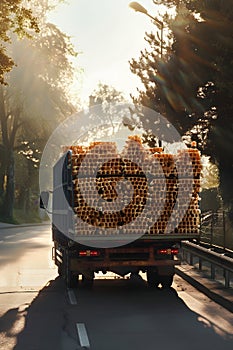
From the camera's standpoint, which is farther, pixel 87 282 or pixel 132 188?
pixel 87 282

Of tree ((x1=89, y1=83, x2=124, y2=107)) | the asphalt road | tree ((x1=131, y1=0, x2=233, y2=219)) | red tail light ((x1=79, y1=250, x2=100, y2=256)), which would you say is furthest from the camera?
tree ((x1=89, y1=83, x2=124, y2=107))

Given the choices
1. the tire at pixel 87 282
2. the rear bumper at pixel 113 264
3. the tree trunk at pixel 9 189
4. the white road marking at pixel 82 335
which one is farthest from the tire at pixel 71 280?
the tree trunk at pixel 9 189

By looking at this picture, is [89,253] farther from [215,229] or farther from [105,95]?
[105,95]

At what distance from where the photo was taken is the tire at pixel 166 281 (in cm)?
1526

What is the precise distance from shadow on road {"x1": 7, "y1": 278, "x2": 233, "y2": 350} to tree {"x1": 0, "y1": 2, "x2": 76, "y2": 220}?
132 feet

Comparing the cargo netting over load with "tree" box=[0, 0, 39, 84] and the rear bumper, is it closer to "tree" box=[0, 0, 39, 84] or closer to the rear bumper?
the rear bumper

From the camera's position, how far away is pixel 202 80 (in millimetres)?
28641

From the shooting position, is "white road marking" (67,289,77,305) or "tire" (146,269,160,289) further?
"tire" (146,269,160,289)

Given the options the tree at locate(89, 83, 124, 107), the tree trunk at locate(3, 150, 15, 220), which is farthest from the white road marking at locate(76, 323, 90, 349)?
the tree at locate(89, 83, 124, 107)

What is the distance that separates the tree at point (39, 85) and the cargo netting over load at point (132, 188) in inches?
1546

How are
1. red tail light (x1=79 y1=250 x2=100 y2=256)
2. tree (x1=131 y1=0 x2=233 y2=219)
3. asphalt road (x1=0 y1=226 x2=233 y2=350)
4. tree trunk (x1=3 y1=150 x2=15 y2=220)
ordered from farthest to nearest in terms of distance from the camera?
tree trunk (x1=3 y1=150 x2=15 y2=220), tree (x1=131 y1=0 x2=233 y2=219), red tail light (x1=79 y1=250 x2=100 y2=256), asphalt road (x1=0 y1=226 x2=233 y2=350)

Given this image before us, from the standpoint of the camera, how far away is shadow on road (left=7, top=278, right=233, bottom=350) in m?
9.50

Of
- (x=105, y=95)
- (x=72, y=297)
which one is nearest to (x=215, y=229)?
(x=72, y=297)

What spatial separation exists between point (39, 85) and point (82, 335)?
46.8m
